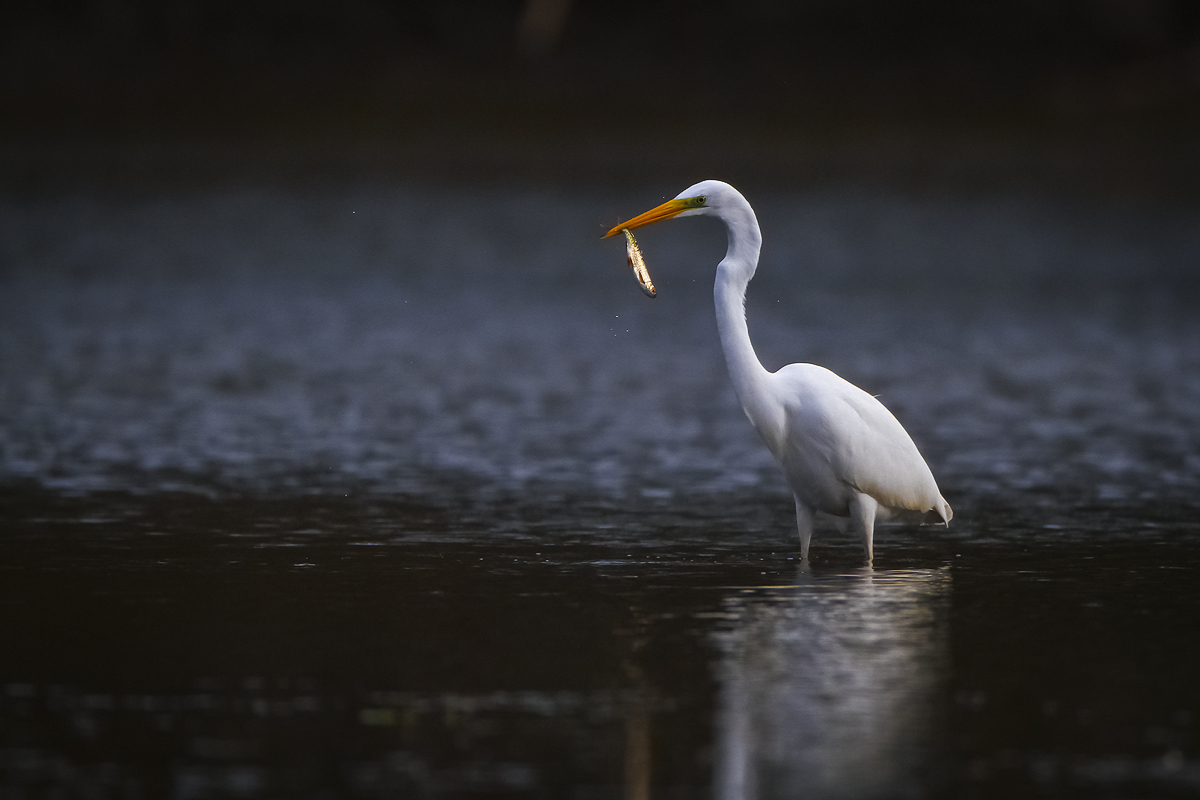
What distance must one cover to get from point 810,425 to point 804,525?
1.43 ft

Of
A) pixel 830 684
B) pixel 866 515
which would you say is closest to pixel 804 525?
pixel 866 515

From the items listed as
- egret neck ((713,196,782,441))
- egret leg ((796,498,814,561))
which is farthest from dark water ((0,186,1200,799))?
egret neck ((713,196,782,441))

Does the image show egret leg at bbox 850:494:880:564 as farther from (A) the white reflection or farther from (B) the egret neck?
(B) the egret neck

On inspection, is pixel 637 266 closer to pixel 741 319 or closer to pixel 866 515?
pixel 741 319

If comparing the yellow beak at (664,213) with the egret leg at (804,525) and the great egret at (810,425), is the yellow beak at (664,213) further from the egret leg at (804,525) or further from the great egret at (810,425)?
the egret leg at (804,525)

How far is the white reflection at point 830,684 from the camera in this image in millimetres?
4785

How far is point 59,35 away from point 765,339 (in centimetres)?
2876

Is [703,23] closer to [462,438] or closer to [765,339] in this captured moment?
[765,339]

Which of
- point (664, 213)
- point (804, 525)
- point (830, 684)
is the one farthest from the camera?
point (664, 213)

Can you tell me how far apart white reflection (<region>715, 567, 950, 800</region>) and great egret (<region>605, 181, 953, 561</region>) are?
41cm

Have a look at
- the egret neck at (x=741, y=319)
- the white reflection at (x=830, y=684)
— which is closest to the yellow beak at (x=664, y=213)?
the egret neck at (x=741, y=319)

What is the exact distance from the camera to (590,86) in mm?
40406

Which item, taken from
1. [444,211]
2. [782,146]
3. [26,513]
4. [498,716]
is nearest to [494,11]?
[782,146]

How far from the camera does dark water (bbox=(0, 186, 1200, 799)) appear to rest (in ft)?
16.4
